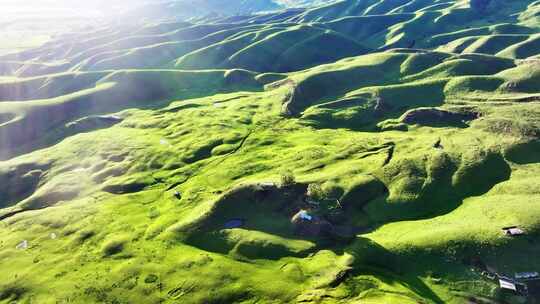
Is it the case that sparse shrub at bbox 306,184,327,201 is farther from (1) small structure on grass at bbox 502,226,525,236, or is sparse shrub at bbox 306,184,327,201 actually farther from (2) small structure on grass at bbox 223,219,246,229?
(1) small structure on grass at bbox 502,226,525,236

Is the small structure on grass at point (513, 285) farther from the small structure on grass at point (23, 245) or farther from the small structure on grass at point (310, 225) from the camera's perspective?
the small structure on grass at point (23, 245)

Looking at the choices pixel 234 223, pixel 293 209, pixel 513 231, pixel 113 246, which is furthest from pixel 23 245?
pixel 513 231

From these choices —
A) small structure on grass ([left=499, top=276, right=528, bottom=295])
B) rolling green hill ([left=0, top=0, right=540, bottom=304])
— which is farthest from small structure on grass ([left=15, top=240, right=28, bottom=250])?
small structure on grass ([left=499, top=276, right=528, bottom=295])

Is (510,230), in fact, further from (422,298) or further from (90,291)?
(90,291)

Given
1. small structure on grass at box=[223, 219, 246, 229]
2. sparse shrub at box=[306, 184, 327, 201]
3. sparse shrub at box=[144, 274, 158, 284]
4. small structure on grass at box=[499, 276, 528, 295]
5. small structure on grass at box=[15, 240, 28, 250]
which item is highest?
sparse shrub at box=[306, 184, 327, 201]

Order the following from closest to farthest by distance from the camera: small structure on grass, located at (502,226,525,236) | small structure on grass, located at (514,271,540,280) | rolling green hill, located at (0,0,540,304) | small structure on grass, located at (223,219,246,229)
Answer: small structure on grass, located at (514,271,540,280) < rolling green hill, located at (0,0,540,304) < small structure on grass, located at (502,226,525,236) < small structure on grass, located at (223,219,246,229)

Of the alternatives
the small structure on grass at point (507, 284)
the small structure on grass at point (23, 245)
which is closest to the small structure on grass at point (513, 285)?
the small structure on grass at point (507, 284)

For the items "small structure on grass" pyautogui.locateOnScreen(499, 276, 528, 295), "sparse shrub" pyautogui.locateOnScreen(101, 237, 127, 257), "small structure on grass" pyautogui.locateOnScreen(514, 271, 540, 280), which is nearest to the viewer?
"small structure on grass" pyautogui.locateOnScreen(499, 276, 528, 295)

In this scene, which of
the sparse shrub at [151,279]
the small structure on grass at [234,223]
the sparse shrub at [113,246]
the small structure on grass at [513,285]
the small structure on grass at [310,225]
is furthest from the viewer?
the small structure on grass at [234,223]

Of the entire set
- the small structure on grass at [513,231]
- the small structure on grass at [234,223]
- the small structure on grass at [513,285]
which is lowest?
the small structure on grass at [513,285]
